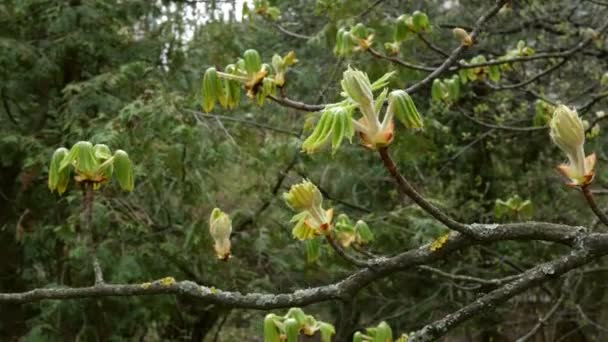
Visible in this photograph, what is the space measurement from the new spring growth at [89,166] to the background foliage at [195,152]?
2.07 m

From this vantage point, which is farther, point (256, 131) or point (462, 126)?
point (462, 126)

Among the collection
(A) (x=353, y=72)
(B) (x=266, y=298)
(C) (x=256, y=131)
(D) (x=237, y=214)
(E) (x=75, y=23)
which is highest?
(A) (x=353, y=72)

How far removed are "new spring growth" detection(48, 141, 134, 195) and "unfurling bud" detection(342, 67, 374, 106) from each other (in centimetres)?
44

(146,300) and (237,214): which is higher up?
(237,214)

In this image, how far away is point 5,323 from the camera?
4.54m

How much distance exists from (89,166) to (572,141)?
0.66 m

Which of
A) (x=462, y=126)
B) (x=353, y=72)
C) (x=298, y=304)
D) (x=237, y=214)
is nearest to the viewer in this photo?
(x=353, y=72)

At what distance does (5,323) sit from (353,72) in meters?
4.29

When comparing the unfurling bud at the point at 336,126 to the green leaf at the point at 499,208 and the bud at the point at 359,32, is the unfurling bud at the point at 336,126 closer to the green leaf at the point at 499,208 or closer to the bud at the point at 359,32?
the bud at the point at 359,32

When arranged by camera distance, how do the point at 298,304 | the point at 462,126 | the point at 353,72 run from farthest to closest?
the point at 462,126
the point at 298,304
the point at 353,72

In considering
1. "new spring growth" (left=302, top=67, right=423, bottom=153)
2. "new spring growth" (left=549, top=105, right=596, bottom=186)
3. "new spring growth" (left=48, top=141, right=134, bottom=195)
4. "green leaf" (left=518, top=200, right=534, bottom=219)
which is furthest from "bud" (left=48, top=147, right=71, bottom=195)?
"green leaf" (left=518, top=200, right=534, bottom=219)

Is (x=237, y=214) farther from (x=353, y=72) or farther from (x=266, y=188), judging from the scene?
(x=353, y=72)

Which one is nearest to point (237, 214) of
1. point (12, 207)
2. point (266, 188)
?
point (266, 188)

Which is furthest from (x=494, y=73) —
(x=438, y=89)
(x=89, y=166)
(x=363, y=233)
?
(x=89, y=166)
